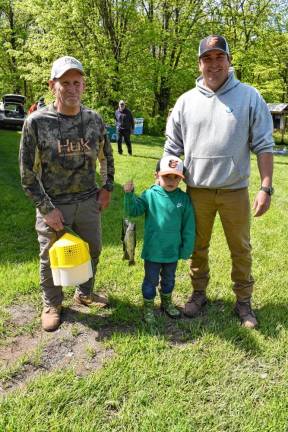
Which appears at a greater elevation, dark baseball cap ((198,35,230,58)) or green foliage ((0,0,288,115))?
green foliage ((0,0,288,115))

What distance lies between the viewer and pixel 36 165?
3367 millimetres

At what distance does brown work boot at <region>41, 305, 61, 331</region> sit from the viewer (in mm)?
3604

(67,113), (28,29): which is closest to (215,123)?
(67,113)

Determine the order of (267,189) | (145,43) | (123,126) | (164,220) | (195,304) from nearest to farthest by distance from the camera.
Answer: (267,189)
(164,220)
(195,304)
(123,126)
(145,43)

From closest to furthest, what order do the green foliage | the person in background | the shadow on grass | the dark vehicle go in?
the shadow on grass < the person in background < the green foliage < the dark vehicle

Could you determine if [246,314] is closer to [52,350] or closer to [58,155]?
[52,350]

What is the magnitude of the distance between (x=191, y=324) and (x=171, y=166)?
1.39 metres

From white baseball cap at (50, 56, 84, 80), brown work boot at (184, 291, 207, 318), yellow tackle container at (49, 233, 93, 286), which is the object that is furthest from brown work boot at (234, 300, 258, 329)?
white baseball cap at (50, 56, 84, 80)

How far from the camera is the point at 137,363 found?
317 cm

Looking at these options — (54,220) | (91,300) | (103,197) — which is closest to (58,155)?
(54,220)

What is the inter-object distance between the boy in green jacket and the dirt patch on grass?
1.83 ft

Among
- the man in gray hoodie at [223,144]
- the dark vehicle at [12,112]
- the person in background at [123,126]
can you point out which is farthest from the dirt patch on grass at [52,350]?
the dark vehicle at [12,112]

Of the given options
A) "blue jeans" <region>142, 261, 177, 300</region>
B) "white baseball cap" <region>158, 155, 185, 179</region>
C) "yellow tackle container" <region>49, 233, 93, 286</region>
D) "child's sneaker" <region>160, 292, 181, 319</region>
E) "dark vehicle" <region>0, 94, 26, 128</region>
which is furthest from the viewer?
"dark vehicle" <region>0, 94, 26, 128</region>

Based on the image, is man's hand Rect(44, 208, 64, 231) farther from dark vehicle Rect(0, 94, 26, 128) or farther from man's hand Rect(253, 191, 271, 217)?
dark vehicle Rect(0, 94, 26, 128)
